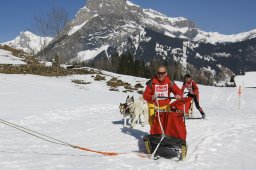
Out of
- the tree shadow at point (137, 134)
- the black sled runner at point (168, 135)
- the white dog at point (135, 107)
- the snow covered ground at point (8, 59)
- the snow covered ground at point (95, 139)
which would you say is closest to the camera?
the snow covered ground at point (95, 139)

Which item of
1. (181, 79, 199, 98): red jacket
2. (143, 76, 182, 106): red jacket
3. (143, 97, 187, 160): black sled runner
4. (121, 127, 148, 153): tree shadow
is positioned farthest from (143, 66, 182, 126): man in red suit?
(181, 79, 199, 98): red jacket

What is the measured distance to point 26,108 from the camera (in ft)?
58.9

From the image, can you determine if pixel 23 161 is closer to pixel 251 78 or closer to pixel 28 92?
pixel 28 92

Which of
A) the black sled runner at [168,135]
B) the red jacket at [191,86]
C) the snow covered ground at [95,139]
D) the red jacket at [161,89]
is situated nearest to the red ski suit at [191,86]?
the red jacket at [191,86]

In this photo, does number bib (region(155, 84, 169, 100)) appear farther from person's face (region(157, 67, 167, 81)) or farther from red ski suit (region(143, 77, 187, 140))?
person's face (region(157, 67, 167, 81))

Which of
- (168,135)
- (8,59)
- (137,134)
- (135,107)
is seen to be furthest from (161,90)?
(8,59)

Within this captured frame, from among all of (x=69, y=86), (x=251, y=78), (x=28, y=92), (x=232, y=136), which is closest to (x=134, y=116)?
(x=232, y=136)

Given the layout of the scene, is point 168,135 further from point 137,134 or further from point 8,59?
point 8,59

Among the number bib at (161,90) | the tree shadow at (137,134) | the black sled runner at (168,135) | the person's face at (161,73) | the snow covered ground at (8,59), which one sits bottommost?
the tree shadow at (137,134)

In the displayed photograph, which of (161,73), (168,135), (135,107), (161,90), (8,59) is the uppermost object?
(8,59)

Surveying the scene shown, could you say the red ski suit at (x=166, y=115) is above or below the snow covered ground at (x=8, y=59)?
below

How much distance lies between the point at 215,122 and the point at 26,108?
30.0 feet

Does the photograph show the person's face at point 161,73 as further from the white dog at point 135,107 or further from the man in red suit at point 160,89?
the white dog at point 135,107

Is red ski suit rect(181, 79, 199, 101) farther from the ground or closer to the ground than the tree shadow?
farther from the ground
